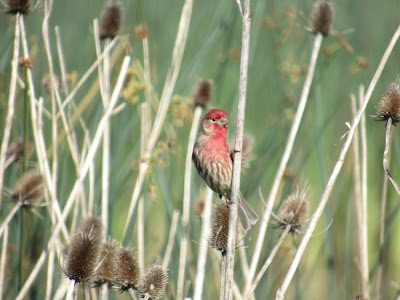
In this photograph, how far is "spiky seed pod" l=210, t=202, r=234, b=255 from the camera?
3.02 meters

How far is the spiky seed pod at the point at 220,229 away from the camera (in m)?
3.02

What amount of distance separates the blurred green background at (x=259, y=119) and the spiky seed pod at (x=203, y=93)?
0.34 ft

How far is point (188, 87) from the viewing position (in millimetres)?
4652

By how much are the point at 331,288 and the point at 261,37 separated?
7.56 ft

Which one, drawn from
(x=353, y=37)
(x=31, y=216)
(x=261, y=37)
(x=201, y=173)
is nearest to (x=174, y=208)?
(x=201, y=173)

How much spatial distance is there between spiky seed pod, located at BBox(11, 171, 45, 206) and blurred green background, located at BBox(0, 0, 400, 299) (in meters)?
0.51

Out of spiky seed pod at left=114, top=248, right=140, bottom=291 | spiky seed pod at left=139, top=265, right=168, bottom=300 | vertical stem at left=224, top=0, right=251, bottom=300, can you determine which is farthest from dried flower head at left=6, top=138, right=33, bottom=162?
vertical stem at left=224, top=0, right=251, bottom=300

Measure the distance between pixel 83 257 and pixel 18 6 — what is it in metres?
1.59

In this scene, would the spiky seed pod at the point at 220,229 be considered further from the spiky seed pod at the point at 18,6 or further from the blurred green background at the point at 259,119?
the spiky seed pod at the point at 18,6

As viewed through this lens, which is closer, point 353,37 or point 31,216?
point 31,216

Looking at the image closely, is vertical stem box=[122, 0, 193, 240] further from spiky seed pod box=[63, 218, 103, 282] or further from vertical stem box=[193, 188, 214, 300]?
spiky seed pod box=[63, 218, 103, 282]

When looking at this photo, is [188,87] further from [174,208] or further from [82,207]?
[82,207]

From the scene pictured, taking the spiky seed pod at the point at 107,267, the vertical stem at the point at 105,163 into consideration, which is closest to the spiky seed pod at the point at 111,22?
the vertical stem at the point at 105,163

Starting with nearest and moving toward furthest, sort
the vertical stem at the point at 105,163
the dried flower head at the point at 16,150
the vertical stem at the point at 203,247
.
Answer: the vertical stem at the point at 203,247 → the vertical stem at the point at 105,163 → the dried flower head at the point at 16,150
